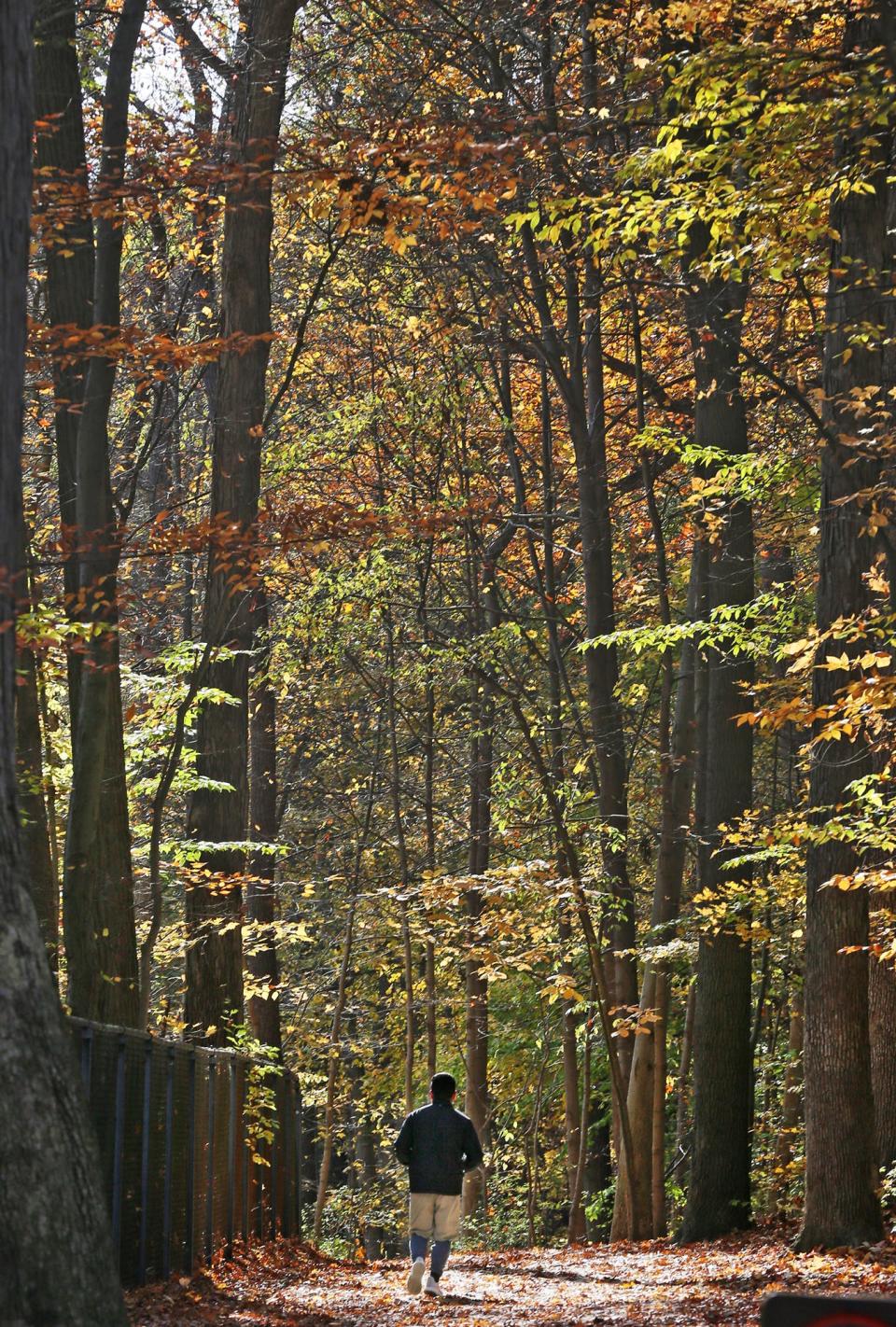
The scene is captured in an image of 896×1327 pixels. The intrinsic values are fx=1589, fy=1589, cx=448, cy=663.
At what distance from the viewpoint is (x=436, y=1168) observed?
1275cm

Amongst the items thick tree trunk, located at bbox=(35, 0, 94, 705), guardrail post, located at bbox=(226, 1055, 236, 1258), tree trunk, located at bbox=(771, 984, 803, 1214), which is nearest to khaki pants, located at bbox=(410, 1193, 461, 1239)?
guardrail post, located at bbox=(226, 1055, 236, 1258)

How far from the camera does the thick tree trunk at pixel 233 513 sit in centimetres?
1463

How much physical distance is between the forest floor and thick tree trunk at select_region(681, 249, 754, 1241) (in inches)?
23.6

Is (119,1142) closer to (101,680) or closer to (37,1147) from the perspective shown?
(101,680)

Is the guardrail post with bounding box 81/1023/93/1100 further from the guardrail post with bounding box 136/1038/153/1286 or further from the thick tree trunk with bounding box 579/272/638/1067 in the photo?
the thick tree trunk with bounding box 579/272/638/1067

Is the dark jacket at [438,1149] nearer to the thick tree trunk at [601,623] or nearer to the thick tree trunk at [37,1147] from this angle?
the thick tree trunk at [601,623]

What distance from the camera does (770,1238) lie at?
49.4ft

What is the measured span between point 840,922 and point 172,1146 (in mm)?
5433

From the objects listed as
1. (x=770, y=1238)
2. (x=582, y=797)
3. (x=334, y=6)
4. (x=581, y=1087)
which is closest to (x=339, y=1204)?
(x=581, y=1087)

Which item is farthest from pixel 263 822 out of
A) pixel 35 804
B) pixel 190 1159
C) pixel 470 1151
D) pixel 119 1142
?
pixel 119 1142

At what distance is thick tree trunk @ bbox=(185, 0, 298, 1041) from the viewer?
576 inches

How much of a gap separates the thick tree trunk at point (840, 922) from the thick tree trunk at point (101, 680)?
210 inches

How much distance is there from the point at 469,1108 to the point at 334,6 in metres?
15.6

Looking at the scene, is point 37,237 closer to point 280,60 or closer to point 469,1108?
point 280,60
